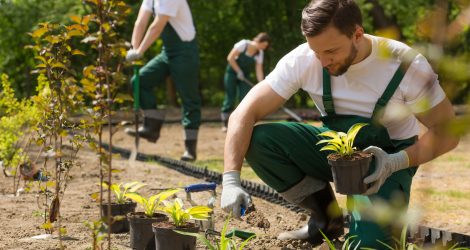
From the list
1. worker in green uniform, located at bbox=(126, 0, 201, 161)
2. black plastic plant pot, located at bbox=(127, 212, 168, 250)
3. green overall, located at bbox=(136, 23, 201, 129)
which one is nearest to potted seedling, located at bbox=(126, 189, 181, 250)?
black plastic plant pot, located at bbox=(127, 212, 168, 250)

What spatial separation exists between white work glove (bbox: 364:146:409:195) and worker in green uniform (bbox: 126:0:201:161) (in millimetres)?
3983

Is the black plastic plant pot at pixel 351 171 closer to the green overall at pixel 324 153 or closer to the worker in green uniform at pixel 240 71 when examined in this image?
the green overall at pixel 324 153

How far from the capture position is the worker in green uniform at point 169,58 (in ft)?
22.0

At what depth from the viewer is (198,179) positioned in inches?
234

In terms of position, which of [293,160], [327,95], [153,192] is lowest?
[153,192]

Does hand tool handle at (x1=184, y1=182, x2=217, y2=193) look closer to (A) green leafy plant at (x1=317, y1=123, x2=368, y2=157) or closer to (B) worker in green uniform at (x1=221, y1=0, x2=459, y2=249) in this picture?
(B) worker in green uniform at (x1=221, y1=0, x2=459, y2=249)

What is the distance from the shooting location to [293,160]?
11.1 ft

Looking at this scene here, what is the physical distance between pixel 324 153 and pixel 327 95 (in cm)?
31

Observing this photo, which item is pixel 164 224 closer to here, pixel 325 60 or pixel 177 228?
pixel 177 228

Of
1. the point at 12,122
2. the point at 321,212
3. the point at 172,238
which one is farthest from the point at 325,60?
the point at 12,122

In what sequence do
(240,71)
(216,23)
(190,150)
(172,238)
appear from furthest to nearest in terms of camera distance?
1. (216,23)
2. (240,71)
3. (190,150)
4. (172,238)

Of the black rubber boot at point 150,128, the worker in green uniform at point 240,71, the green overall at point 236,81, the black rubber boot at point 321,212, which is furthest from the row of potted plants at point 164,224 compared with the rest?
the green overall at point 236,81

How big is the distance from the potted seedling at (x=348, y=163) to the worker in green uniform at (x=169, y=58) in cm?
400

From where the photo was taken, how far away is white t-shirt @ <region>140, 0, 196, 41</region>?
665 cm
